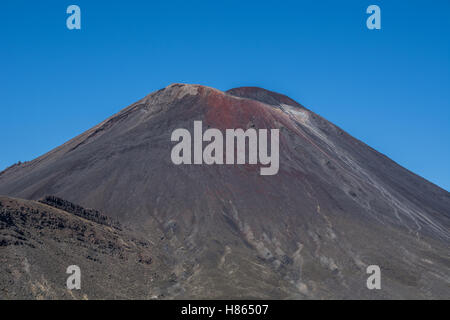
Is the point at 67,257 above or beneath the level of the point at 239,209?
beneath

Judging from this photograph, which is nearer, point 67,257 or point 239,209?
point 67,257

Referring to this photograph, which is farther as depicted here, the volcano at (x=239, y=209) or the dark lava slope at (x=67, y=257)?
the volcano at (x=239, y=209)

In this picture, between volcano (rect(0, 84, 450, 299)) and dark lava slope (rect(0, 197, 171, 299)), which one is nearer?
dark lava slope (rect(0, 197, 171, 299))
